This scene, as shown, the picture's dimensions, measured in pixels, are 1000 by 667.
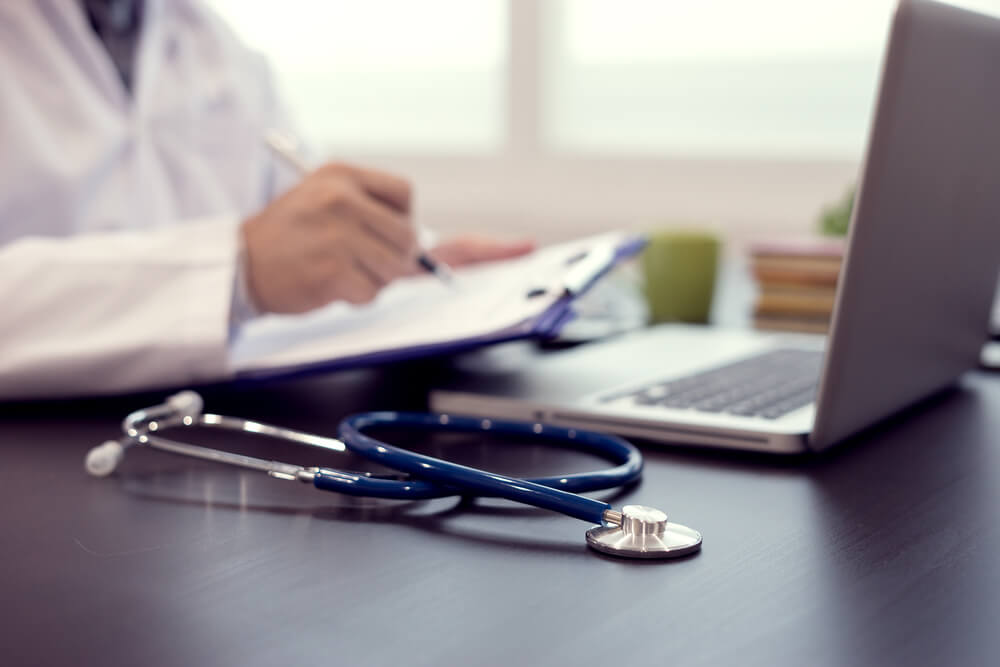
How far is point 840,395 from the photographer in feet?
1.76

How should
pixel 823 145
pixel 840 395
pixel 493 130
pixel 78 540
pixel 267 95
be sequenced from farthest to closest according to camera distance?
pixel 493 130 → pixel 823 145 → pixel 267 95 → pixel 840 395 → pixel 78 540

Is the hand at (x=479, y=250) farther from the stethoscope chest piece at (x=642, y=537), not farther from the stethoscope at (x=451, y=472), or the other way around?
the stethoscope chest piece at (x=642, y=537)

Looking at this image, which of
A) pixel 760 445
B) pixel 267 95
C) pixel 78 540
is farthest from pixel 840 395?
pixel 267 95

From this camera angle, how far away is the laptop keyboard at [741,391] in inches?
24.2

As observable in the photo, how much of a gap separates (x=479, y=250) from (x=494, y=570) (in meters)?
0.67

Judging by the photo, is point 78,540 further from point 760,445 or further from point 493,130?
point 493,130

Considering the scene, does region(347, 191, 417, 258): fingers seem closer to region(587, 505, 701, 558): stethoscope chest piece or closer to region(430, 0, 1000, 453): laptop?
region(430, 0, 1000, 453): laptop

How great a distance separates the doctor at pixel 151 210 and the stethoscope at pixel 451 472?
0.12m

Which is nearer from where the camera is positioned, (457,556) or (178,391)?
(457,556)

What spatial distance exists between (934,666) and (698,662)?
73 millimetres

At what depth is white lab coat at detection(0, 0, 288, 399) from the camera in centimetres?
68

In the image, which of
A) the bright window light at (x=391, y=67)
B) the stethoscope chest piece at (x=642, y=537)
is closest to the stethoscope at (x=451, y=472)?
the stethoscope chest piece at (x=642, y=537)

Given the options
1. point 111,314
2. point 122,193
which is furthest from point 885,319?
point 122,193

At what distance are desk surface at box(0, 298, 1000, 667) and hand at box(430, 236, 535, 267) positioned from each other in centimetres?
48
